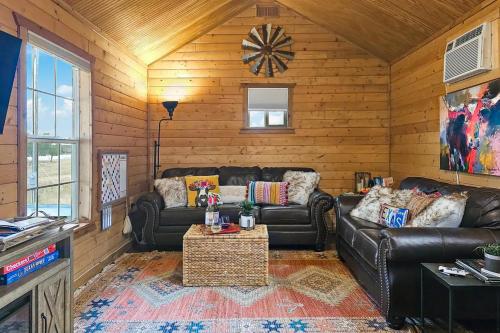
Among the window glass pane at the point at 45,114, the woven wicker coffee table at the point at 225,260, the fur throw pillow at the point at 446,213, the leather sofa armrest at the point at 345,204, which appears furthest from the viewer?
Result: the leather sofa armrest at the point at 345,204

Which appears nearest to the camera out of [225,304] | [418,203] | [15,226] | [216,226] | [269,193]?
[15,226]

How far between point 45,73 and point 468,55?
11.6ft

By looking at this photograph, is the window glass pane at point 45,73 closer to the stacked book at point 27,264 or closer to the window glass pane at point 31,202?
the window glass pane at point 31,202

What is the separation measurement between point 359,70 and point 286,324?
4.03m

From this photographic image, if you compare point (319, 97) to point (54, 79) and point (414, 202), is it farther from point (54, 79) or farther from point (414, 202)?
point (54, 79)

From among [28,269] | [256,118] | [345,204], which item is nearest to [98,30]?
[256,118]

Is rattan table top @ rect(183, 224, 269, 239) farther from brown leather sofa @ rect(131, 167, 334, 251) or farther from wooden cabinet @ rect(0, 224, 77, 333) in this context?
wooden cabinet @ rect(0, 224, 77, 333)

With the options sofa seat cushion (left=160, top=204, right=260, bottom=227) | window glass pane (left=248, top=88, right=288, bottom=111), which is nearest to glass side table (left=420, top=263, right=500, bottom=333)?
sofa seat cushion (left=160, top=204, right=260, bottom=227)

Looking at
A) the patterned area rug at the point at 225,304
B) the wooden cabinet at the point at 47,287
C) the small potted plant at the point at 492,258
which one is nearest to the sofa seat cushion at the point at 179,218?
the patterned area rug at the point at 225,304

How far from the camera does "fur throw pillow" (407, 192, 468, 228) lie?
8.63ft

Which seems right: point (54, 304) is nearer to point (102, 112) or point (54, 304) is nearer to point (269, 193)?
point (102, 112)

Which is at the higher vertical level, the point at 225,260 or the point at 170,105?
the point at 170,105

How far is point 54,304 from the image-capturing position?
6.45 feet

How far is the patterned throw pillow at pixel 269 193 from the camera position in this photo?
4.62m
